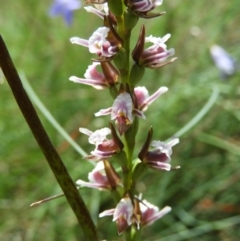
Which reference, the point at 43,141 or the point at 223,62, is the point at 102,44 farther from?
the point at 223,62

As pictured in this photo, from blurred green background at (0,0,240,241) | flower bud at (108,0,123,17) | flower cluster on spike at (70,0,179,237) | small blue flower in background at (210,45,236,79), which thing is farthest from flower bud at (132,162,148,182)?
small blue flower in background at (210,45,236,79)

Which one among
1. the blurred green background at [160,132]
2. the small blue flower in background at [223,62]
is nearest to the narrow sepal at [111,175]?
the blurred green background at [160,132]

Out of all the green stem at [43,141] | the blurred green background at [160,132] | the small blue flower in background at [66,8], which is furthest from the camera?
the small blue flower in background at [66,8]

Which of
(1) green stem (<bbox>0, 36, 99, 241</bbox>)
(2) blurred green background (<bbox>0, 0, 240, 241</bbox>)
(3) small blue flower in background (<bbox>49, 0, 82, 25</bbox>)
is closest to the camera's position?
(1) green stem (<bbox>0, 36, 99, 241</bbox>)

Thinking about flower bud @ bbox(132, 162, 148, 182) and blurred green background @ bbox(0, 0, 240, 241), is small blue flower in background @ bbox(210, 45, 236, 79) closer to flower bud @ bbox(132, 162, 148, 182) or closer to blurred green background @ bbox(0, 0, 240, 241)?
blurred green background @ bbox(0, 0, 240, 241)

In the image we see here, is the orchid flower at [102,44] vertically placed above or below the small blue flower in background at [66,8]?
above

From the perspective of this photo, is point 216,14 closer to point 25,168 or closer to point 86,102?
point 86,102

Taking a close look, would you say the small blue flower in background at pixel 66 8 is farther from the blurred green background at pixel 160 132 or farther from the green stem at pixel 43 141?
the green stem at pixel 43 141
